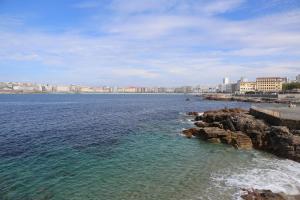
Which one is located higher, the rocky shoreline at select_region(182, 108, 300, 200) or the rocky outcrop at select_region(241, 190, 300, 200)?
the rocky shoreline at select_region(182, 108, 300, 200)

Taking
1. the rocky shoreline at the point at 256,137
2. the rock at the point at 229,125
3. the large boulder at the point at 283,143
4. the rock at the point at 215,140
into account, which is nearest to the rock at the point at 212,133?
the rocky shoreline at the point at 256,137

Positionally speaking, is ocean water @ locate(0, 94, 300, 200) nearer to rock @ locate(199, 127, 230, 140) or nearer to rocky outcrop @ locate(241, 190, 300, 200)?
rocky outcrop @ locate(241, 190, 300, 200)

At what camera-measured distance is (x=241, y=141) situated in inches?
1171

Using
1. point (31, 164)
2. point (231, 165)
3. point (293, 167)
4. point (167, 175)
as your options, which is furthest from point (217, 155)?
point (31, 164)

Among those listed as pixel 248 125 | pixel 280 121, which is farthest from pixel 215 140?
pixel 280 121

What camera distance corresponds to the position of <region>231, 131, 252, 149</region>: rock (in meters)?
29.2

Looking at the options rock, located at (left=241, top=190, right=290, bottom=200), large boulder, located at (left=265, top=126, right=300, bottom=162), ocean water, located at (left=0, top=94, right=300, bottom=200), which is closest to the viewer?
rock, located at (left=241, top=190, right=290, bottom=200)

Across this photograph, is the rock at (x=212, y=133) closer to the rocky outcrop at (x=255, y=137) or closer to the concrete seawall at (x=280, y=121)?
the rocky outcrop at (x=255, y=137)

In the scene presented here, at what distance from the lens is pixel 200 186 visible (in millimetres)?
17672

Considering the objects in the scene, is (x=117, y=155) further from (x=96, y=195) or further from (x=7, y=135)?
(x=7, y=135)

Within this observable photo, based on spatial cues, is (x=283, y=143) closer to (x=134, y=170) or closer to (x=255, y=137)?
(x=255, y=137)

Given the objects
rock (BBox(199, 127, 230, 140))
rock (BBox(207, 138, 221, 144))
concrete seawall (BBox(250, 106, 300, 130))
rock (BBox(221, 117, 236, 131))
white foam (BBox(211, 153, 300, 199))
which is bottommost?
white foam (BBox(211, 153, 300, 199))

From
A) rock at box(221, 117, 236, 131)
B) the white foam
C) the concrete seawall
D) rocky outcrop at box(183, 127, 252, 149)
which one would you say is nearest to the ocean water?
the white foam

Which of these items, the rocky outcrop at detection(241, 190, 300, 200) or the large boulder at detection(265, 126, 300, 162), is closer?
the rocky outcrop at detection(241, 190, 300, 200)
